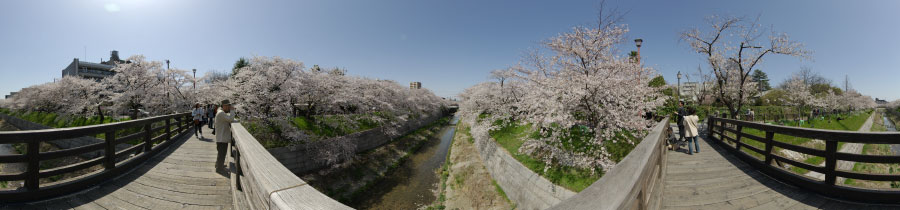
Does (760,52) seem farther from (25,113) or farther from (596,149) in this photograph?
(25,113)

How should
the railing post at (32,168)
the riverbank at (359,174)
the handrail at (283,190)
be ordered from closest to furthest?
1. the handrail at (283,190)
2. the railing post at (32,168)
3. the riverbank at (359,174)

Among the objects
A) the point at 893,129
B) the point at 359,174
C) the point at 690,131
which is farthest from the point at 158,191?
the point at 893,129

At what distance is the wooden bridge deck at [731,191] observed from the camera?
3.61 metres

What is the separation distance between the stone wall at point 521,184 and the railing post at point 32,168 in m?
9.13

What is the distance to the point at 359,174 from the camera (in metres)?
14.1

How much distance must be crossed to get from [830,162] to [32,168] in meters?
11.3

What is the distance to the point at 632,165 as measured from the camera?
177 centimetres

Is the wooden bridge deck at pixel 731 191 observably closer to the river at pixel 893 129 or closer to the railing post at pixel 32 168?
the railing post at pixel 32 168

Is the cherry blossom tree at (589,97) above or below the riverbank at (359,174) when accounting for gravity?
above

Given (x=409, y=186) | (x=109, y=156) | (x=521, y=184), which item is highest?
(x=109, y=156)

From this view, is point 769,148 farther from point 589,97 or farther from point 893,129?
point 893,129

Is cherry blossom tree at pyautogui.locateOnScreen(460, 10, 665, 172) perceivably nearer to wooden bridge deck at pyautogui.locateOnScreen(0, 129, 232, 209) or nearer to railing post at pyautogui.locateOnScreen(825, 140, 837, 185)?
railing post at pyautogui.locateOnScreen(825, 140, 837, 185)

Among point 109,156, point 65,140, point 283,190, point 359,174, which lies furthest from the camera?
point 65,140

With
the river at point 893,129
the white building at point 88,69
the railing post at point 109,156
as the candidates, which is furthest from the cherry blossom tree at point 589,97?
the white building at point 88,69
